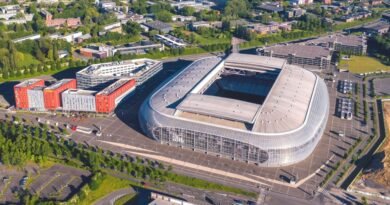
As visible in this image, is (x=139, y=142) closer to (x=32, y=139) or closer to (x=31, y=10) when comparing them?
(x=32, y=139)

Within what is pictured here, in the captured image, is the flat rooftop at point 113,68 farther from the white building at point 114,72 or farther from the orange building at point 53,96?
the orange building at point 53,96

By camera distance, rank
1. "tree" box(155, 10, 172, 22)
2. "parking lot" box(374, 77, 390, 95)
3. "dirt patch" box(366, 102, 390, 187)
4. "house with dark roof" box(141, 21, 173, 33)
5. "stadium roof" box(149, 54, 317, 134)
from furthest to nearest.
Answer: "tree" box(155, 10, 172, 22) < "house with dark roof" box(141, 21, 173, 33) < "parking lot" box(374, 77, 390, 95) < "stadium roof" box(149, 54, 317, 134) < "dirt patch" box(366, 102, 390, 187)

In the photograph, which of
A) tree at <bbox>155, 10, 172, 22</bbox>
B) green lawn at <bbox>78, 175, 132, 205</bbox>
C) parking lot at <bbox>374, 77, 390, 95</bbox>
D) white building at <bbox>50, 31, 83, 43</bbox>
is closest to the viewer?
green lawn at <bbox>78, 175, 132, 205</bbox>

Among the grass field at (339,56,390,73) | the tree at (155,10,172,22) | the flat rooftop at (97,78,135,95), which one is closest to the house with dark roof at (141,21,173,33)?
the tree at (155,10,172,22)

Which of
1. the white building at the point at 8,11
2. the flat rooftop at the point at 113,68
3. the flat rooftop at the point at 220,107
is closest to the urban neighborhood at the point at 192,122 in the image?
the flat rooftop at the point at 220,107

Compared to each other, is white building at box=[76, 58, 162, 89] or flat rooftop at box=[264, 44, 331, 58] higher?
flat rooftop at box=[264, 44, 331, 58]

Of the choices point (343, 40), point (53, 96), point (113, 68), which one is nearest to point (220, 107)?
point (53, 96)

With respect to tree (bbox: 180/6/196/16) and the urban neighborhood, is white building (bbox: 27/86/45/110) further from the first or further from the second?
tree (bbox: 180/6/196/16)
